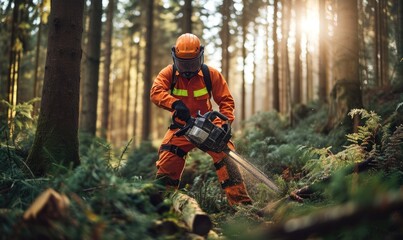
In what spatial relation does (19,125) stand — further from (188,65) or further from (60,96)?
(188,65)

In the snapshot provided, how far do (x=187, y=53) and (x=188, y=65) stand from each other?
0.19 m

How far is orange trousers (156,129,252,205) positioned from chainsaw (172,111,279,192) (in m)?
0.31

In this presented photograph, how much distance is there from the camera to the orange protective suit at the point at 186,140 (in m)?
5.14

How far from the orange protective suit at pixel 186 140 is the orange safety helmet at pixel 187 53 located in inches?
10.4

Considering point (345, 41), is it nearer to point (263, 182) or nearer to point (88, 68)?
point (263, 182)

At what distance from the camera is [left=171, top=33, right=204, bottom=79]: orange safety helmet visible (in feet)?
16.9

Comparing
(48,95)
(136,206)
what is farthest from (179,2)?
(136,206)

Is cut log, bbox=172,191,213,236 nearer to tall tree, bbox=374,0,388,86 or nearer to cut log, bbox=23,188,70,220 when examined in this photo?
cut log, bbox=23,188,70,220

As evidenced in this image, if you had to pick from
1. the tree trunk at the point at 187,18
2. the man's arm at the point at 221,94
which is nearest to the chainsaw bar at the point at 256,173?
the man's arm at the point at 221,94

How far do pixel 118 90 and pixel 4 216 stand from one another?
35968mm

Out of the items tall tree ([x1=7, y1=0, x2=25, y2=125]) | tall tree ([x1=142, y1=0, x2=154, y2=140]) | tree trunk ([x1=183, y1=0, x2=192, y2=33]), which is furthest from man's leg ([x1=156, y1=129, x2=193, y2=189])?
tall tree ([x1=142, y1=0, x2=154, y2=140])

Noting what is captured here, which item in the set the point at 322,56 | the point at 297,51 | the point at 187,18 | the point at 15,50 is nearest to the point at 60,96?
the point at 15,50

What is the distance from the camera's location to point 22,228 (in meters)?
2.26

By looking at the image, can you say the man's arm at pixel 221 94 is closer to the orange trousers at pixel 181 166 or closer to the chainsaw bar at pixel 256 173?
the orange trousers at pixel 181 166
